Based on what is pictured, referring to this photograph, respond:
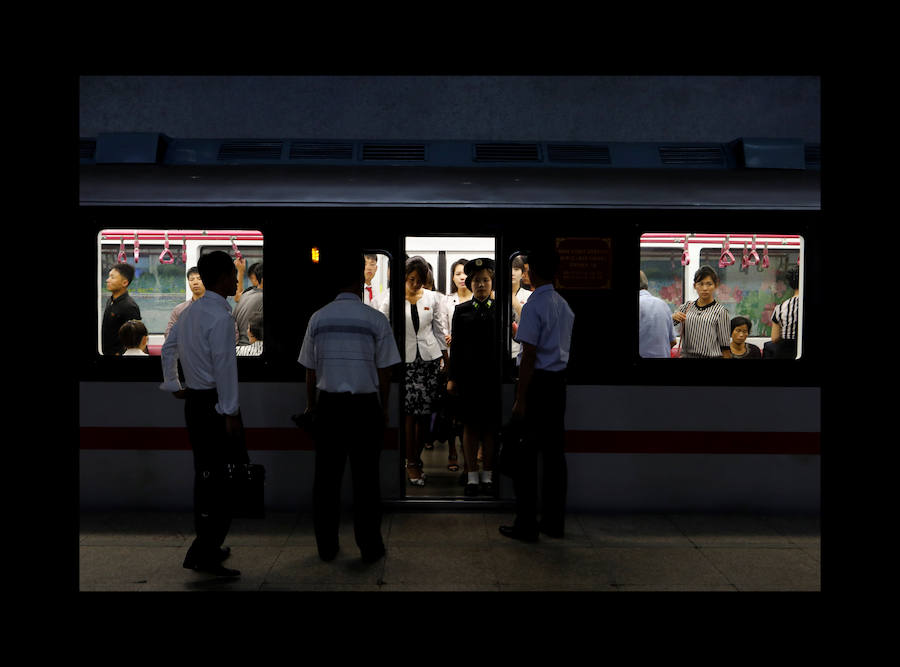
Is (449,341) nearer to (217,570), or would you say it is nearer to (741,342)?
(741,342)

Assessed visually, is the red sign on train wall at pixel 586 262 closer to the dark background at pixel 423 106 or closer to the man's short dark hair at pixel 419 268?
the man's short dark hair at pixel 419 268

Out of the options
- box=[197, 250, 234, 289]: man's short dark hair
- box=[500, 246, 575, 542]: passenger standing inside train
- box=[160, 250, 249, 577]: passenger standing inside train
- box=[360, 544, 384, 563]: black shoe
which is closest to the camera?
box=[160, 250, 249, 577]: passenger standing inside train

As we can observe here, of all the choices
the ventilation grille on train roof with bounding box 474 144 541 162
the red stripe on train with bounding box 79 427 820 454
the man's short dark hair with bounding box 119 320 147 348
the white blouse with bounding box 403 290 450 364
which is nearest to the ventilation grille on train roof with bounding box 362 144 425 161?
the ventilation grille on train roof with bounding box 474 144 541 162

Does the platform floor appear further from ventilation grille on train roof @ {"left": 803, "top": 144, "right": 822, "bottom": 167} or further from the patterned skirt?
ventilation grille on train roof @ {"left": 803, "top": 144, "right": 822, "bottom": 167}

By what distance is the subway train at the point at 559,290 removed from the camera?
4.87 m

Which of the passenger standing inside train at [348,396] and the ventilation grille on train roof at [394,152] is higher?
the ventilation grille on train roof at [394,152]

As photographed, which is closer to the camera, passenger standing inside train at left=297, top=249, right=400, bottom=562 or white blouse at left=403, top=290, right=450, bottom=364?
passenger standing inside train at left=297, top=249, right=400, bottom=562

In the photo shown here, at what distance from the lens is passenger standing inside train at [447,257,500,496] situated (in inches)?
213

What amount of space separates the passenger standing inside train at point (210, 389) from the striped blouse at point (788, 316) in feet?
12.5

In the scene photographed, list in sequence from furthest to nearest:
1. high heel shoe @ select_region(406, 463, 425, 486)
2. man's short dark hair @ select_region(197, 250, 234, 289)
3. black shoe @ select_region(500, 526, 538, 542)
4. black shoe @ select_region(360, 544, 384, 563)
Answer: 1. high heel shoe @ select_region(406, 463, 425, 486)
2. black shoe @ select_region(500, 526, 538, 542)
3. black shoe @ select_region(360, 544, 384, 563)
4. man's short dark hair @ select_region(197, 250, 234, 289)

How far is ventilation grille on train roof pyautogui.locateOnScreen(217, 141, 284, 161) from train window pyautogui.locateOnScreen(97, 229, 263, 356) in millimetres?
823

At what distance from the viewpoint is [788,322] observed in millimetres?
4910

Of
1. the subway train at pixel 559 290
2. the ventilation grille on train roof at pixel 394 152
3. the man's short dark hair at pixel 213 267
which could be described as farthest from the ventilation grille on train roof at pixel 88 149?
the man's short dark hair at pixel 213 267

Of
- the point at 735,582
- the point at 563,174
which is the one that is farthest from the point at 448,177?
the point at 735,582
